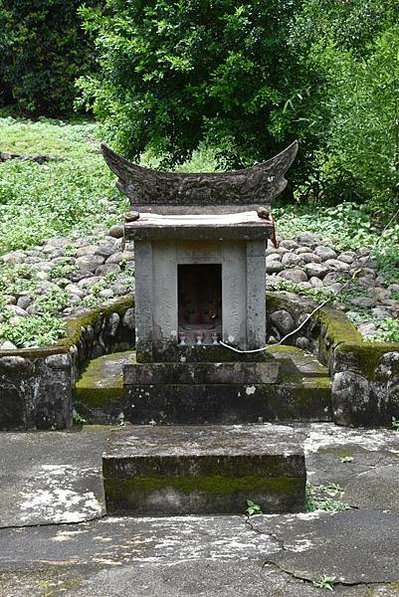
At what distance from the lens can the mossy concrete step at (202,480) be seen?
15.9 feet

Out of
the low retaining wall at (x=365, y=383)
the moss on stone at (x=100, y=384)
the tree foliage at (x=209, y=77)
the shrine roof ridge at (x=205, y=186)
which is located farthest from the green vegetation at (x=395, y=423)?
the tree foliage at (x=209, y=77)

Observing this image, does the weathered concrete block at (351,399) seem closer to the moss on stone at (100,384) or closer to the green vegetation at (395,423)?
the green vegetation at (395,423)

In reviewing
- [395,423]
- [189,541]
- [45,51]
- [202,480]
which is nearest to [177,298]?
[395,423]

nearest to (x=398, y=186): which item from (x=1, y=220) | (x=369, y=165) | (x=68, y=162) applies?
(x=369, y=165)

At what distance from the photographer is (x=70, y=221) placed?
1055 centimetres

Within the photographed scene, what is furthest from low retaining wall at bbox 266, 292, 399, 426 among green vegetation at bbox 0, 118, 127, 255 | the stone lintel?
green vegetation at bbox 0, 118, 127, 255

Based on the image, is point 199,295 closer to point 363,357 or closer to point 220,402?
point 220,402

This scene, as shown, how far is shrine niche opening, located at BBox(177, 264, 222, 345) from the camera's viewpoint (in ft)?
23.5

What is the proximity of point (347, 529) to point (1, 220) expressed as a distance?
24.2ft

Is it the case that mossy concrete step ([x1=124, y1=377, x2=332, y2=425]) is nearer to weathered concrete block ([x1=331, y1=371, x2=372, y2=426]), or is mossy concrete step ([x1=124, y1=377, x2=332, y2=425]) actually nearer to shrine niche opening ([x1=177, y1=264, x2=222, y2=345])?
weathered concrete block ([x1=331, y1=371, x2=372, y2=426])

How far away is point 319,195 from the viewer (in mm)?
11703

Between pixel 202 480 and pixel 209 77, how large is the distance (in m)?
7.48

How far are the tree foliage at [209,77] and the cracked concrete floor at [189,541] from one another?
619cm

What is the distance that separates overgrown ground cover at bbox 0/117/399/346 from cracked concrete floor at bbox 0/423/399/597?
1.53 meters
